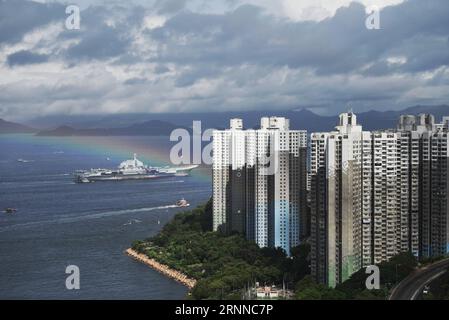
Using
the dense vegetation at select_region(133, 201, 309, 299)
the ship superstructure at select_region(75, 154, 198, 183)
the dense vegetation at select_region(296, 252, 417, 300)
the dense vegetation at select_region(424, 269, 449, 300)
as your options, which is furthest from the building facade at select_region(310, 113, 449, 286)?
the ship superstructure at select_region(75, 154, 198, 183)

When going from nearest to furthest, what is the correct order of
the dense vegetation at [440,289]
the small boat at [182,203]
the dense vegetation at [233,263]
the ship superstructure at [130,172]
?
the dense vegetation at [440,289], the dense vegetation at [233,263], the small boat at [182,203], the ship superstructure at [130,172]

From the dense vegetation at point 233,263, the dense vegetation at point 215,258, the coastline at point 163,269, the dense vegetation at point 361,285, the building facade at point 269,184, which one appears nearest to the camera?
the dense vegetation at point 361,285

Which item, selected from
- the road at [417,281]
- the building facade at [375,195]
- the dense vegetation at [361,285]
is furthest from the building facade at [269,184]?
the road at [417,281]

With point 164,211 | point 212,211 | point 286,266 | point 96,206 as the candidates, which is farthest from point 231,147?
point 96,206

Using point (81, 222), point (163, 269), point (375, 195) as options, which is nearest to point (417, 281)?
point (375, 195)

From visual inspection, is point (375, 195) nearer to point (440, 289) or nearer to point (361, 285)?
point (361, 285)

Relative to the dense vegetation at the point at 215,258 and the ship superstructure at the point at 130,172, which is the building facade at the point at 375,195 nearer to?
the dense vegetation at the point at 215,258

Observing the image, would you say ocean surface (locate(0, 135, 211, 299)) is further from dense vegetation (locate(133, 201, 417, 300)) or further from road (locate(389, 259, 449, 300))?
road (locate(389, 259, 449, 300))
